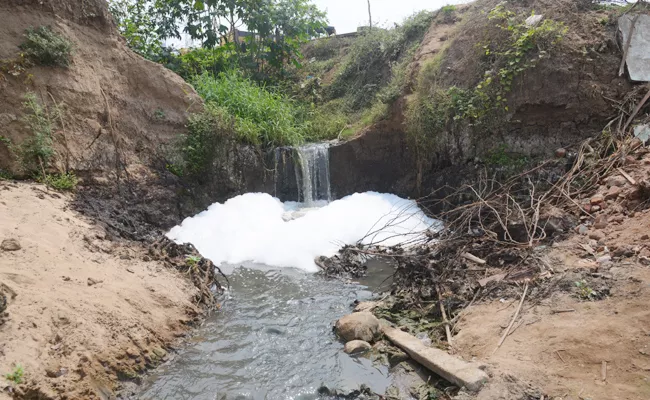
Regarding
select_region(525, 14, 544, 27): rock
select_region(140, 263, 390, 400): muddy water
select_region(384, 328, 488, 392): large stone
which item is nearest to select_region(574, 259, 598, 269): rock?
select_region(384, 328, 488, 392): large stone

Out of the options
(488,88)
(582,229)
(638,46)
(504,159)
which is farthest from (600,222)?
(638,46)

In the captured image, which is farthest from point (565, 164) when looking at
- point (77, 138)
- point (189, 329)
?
point (77, 138)

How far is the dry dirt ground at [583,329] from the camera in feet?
9.20

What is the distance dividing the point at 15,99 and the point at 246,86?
5.17m

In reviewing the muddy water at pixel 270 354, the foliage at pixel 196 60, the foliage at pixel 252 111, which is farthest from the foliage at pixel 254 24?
the muddy water at pixel 270 354

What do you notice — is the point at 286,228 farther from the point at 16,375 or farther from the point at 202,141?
the point at 16,375

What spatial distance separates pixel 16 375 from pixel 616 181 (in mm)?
6349

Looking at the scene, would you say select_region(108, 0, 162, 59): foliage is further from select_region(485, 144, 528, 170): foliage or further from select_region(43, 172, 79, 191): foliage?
select_region(485, 144, 528, 170): foliage

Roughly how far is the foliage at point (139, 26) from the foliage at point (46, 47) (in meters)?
4.68

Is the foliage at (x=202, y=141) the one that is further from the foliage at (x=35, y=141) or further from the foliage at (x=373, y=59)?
the foliage at (x=373, y=59)

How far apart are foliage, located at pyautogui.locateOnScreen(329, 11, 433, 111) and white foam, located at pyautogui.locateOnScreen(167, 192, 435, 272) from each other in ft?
14.8

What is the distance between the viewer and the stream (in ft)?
11.6

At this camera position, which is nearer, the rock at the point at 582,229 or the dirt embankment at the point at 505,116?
the rock at the point at 582,229

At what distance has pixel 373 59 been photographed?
42.9 ft
